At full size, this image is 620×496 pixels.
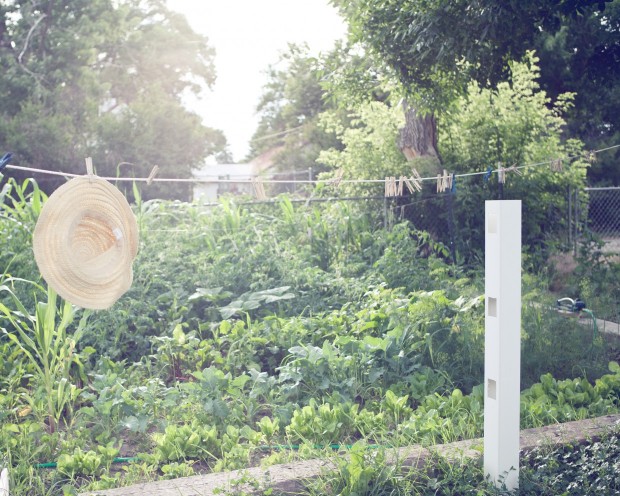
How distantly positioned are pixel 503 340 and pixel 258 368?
210cm

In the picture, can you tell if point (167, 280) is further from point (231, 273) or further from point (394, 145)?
point (394, 145)

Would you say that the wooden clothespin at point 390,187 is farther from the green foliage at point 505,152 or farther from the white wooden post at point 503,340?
the white wooden post at point 503,340

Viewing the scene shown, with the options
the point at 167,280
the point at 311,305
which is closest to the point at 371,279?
the point at 311,305

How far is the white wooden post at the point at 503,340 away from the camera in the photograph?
3164 millimetres

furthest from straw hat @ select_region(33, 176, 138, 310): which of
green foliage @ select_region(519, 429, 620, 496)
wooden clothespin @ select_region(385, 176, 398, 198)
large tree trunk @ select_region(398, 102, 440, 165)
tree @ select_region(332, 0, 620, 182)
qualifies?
large tree trunk @ select_region(398, 102, 440, 165)

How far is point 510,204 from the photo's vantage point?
3186 mm

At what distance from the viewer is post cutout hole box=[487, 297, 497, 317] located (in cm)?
320

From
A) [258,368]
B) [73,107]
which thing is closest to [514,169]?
[258,368]

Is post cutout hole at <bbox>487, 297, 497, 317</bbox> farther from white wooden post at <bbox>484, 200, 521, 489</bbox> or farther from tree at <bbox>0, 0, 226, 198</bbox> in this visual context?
tree at <bbox>0, 0, 226, 198</bbox>

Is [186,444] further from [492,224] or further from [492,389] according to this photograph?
[492,224]

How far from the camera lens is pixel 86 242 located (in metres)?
3.52

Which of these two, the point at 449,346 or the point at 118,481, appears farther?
the point at 449,346

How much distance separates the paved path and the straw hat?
95 cm

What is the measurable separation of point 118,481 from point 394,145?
767 cm
